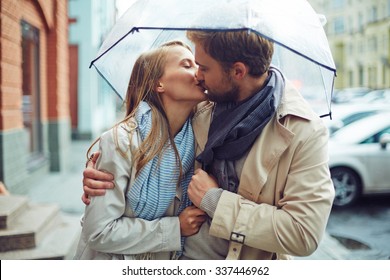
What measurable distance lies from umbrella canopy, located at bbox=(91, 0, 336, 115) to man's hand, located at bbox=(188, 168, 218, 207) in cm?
53

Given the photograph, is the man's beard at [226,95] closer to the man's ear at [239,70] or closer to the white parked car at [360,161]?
the man's ear at [239,70]

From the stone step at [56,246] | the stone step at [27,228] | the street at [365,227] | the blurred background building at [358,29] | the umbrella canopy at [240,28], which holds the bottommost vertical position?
the street at [365,227]

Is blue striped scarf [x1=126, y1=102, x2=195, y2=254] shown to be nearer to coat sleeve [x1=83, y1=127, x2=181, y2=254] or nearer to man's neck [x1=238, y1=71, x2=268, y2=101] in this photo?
coat sleeve [x1=83, y1=127, x2=181, y2=254]

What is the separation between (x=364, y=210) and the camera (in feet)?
19.5

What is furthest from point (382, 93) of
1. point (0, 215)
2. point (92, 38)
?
point (0, 215)

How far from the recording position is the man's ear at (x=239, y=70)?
159cm

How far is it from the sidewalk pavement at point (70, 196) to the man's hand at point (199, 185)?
2695mm

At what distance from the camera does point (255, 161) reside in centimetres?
155

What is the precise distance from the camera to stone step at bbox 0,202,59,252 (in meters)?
3.76

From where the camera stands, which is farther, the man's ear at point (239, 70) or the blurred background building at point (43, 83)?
the blurred background building at point (43, 83)

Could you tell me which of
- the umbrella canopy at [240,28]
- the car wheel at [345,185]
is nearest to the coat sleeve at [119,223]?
the umbrella canopy at [240,28]

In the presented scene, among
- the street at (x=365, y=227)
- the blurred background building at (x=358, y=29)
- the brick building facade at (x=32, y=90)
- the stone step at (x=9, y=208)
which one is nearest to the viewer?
the stone step at (x=9, y=208)
